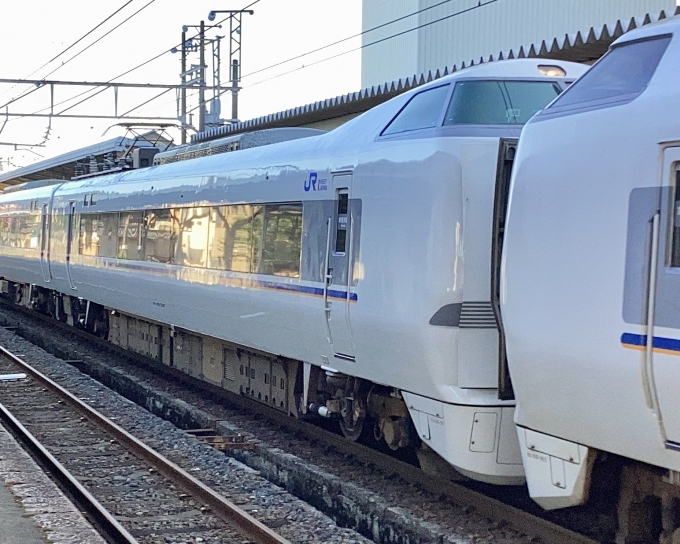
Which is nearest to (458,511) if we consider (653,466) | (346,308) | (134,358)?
(346,308)

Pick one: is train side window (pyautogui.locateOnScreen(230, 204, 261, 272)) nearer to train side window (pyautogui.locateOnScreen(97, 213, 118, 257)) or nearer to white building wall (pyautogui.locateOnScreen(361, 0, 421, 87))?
train side window (pyautogui.locateOnScreen(97, 213, 118, 257))

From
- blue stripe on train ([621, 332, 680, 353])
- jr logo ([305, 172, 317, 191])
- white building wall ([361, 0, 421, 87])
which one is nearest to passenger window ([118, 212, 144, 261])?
jr logo ([305, 172, 317, 191])

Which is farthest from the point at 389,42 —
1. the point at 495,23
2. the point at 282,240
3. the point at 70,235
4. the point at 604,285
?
the point at 604,285

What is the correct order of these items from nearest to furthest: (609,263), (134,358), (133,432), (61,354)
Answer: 1. (609,263)
2. (133,432)
3. (134,358)
4. (61,354)

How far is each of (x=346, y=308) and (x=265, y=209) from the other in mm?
2065

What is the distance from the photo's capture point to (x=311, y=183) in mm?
8148

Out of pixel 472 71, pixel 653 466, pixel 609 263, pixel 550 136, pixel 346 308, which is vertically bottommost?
pixel 653 466

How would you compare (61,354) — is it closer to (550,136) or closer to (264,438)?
(264,438)

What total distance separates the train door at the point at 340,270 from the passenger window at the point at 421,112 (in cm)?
60

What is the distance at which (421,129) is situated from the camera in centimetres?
671

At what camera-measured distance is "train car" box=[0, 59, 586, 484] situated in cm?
618

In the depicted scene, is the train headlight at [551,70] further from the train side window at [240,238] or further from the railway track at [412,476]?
the train side window at [240,238]

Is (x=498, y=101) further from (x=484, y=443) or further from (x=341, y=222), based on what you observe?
(x=484, y=443)

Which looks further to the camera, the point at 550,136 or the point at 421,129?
the point at 421,129
